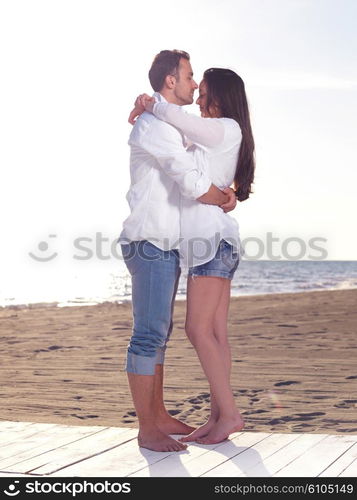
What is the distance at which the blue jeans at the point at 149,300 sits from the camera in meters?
3.65

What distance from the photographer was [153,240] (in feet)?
12.0

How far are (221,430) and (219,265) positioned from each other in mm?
764

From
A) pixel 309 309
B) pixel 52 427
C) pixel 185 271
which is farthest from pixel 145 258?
pixel 309 309

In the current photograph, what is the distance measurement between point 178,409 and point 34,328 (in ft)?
22.0

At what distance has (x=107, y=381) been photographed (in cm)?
767

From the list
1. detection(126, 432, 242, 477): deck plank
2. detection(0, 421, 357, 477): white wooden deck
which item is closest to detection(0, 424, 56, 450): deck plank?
detection(0, 421, 357, 477): white wooden deck

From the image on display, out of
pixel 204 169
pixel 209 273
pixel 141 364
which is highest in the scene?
pixel 204 169

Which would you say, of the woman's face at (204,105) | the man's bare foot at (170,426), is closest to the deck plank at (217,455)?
the man's bare foot at (170,426)

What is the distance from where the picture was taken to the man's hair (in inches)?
149

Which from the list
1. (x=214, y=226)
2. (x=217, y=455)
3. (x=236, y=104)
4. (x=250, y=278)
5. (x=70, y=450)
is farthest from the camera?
(x=250, y=278)

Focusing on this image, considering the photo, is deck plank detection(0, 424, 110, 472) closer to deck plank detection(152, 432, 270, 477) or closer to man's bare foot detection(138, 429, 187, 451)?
man's bare foot detection(138, 429, 187, 451)

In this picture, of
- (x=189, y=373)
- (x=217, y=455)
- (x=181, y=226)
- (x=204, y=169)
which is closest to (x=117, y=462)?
(x=217, y=455)

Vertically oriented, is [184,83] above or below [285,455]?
above

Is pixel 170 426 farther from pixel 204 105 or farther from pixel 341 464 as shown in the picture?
pixel 204 105
